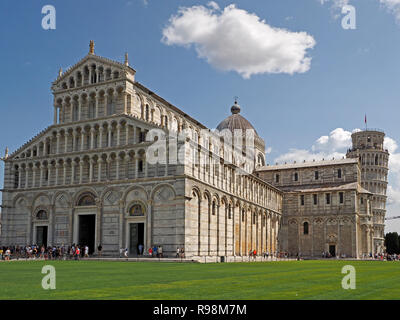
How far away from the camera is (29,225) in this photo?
48594 millimetres

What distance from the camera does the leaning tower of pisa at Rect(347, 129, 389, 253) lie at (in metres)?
98.4

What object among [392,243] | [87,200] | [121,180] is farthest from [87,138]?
[392,243]

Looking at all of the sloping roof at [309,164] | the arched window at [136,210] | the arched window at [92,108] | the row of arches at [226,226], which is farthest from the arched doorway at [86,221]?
the sloping roof at [309,164]

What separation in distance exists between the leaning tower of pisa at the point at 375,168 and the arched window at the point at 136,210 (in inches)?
2688

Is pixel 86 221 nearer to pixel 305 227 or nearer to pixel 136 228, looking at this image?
pixel 136 228

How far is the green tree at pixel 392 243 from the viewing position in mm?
109188

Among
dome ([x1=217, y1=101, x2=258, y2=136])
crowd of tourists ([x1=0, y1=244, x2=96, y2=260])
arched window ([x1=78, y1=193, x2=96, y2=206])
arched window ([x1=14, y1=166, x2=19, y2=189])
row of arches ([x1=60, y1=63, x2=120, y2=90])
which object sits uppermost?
dome ([x1=217, y1=101, x2=258, y2=136])

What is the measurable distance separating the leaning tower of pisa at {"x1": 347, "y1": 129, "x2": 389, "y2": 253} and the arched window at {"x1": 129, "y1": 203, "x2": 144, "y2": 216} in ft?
224

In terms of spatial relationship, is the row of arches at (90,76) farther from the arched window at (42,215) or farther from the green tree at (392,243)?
the green tree at (392,243)

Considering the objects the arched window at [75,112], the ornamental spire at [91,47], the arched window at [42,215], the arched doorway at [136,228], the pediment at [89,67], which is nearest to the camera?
the arched doorway at [136,228]

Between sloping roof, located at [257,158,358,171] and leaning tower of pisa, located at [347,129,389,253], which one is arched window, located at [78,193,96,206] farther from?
leaning tower of pisa, located at [347,129,389,253]

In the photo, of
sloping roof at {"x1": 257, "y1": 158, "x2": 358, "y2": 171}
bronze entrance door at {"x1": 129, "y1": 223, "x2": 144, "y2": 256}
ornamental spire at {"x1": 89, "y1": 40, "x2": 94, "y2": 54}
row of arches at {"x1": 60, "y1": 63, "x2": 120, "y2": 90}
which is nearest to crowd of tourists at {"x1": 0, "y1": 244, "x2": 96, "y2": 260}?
bronze entrance door at {"x1": 129, "y1": 223, "x2": 144, "y2": 256}

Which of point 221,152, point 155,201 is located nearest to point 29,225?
point 155,201

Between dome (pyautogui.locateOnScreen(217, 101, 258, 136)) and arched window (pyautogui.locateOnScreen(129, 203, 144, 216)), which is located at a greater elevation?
dome (pyautogui.locateOnScreen(217, 101, 258, 136))
